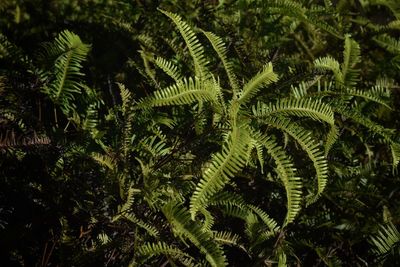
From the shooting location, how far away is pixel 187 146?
7.36ft

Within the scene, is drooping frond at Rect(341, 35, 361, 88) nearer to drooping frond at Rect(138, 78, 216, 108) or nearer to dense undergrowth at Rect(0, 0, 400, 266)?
dense undergrowth at Rect(0, 0, 400, 266)

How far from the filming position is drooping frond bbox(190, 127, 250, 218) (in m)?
1.83

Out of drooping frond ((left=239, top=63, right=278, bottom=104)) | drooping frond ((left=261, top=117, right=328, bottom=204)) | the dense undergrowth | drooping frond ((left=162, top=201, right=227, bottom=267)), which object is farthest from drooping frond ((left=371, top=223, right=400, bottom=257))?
drooping frond ((left=239, top=63, right=278, bottom=104))

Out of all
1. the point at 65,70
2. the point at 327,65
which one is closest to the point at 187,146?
the point at 65,70

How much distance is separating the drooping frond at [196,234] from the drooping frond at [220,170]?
9.6 inches

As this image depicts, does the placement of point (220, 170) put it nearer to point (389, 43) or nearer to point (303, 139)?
point (303, 139)

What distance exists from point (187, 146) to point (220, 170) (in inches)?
16.7

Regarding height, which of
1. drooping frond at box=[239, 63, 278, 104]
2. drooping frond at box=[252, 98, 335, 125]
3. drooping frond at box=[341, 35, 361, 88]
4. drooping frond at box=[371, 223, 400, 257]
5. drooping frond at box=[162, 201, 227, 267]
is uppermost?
drooping frond at box=[239, 63, 278, 104]

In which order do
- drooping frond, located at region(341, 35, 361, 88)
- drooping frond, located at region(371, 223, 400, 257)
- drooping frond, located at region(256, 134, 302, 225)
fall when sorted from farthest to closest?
drooping frond, located at region(341, 35, 361, 88)
drooping frond, located at region(371, 223, 400, 257)
drooping frond, located at region(256, 134, 302, 225)

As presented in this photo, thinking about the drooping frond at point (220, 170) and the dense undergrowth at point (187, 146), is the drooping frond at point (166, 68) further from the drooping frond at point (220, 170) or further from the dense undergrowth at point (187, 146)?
the drooping frond at point (220, 170)

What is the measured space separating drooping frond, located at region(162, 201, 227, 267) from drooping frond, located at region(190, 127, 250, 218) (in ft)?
0.80

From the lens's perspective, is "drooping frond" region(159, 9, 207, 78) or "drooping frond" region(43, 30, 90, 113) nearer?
"drooping frond" region(159, 9, 207, 78)

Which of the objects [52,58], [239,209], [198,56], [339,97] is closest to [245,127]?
[198,56]

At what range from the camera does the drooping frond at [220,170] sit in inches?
72.2
